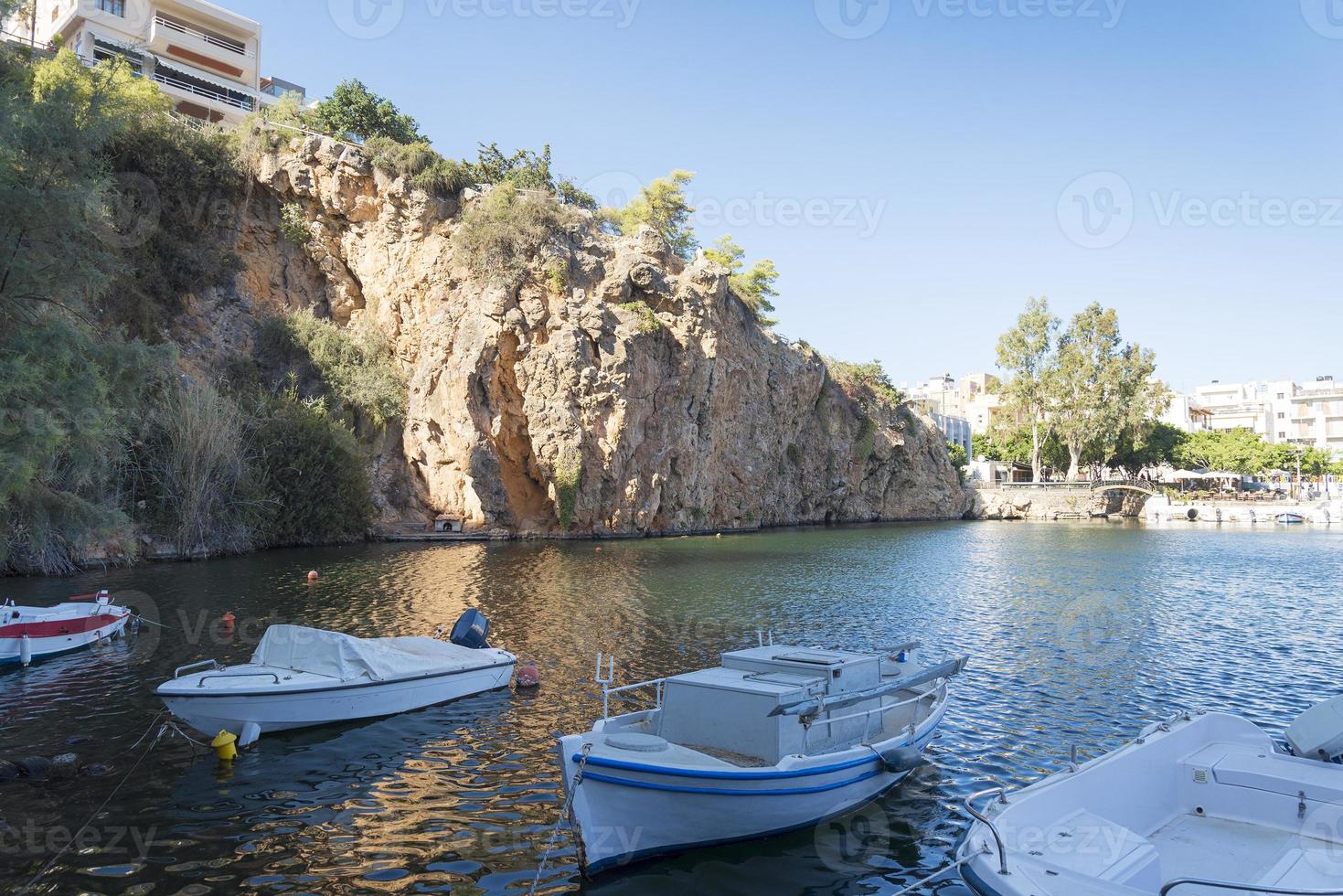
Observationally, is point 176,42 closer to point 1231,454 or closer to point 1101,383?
point 1101,383

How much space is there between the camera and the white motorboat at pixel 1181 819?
19.0ft

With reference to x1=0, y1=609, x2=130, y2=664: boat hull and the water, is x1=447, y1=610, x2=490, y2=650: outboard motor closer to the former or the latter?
the water

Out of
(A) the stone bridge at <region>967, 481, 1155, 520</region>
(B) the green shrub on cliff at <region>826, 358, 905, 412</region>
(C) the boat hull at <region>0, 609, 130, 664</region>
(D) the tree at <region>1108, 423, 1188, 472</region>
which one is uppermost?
(B) the green shrub on cliff at <region>826, 358, 905, 412</region>

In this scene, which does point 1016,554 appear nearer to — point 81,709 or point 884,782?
point 884,782

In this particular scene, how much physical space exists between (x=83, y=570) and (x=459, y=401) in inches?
858

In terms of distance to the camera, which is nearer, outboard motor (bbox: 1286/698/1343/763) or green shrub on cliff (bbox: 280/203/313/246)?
outboard motor (bbox: 1286/698/1343/763)

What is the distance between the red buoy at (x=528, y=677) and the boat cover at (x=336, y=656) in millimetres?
1194

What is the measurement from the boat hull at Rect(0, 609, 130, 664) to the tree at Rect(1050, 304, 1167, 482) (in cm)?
8361

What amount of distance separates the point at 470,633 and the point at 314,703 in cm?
404

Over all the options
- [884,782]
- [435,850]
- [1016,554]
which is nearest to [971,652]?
[884,782]

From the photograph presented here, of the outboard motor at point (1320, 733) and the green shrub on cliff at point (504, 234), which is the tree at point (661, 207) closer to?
the green shrub on cliff at point (504, 234)

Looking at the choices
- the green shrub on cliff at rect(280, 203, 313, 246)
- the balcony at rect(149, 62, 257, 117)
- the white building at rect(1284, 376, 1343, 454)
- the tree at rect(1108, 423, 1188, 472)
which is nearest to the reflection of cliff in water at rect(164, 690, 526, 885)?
the green shrub on cliff at rect(280, 203, 313, 246)

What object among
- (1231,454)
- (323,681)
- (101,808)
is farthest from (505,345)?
(1231,454)

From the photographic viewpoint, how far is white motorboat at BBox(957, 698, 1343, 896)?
580 cm
